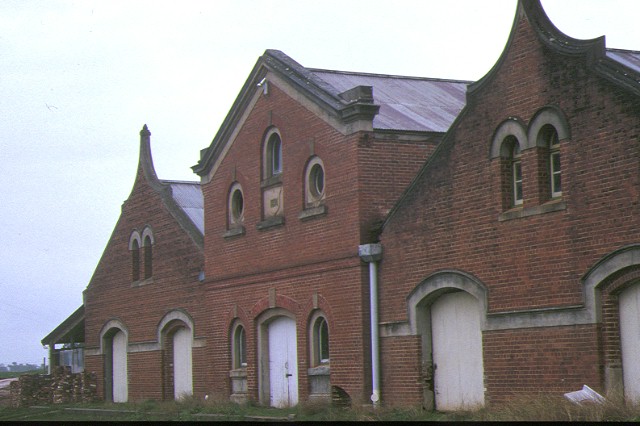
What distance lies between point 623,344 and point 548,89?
4.35 m

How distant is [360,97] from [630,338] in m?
8.61

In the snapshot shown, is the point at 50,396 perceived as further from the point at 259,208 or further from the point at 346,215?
the point at 346,215

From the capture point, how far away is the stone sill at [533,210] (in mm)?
18962

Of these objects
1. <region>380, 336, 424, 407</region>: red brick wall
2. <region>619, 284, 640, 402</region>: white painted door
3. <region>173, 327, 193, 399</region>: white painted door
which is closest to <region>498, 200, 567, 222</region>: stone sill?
<region>619, 284, 640, 402</region>: white painted door

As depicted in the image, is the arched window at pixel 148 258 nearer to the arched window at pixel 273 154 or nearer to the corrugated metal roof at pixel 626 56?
the arched window at pixel 273 154

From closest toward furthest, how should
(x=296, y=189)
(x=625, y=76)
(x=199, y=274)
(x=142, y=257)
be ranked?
1. (x=625, y=76)
2. (x=296, y=189)
3. (x=199, y=274)
4. (x=142, y=257)

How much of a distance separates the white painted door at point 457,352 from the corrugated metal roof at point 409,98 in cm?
449

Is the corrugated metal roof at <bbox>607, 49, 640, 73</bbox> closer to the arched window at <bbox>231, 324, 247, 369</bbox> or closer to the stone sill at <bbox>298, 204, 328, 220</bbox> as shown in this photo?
the stone sill at <bbox>298, 204, 328, 220</bbox>

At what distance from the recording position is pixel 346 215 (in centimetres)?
2438

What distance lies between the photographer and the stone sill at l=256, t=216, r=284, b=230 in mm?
26906

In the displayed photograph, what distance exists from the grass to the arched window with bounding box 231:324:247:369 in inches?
53.2

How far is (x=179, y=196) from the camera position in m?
35.3

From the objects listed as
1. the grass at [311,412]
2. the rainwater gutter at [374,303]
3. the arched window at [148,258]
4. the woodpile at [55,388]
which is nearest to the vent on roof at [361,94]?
the rainwater gutter at [374,303]

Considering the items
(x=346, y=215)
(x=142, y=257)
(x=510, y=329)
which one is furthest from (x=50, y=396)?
(x=510, y=329)
